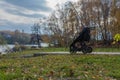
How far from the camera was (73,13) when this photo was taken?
5569 centimetres

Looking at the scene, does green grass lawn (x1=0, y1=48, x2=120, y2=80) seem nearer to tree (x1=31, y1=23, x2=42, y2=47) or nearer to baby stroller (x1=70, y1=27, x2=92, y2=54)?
baby stroller (x1=70, y1=27, x2=92, y2=54)

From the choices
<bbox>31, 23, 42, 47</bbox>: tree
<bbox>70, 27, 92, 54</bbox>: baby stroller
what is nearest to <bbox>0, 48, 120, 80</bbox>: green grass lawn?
<bbox>70, 27, 92, 54</bbox>: baby stroller

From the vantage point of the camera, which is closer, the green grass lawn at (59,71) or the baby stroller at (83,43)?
the green grass lawn at (59,71)

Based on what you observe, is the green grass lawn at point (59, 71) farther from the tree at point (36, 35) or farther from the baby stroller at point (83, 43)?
the tree at point (36, 35)

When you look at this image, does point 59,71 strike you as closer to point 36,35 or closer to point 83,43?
point 83,43

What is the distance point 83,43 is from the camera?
22.9 meters

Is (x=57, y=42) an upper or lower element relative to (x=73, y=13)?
lower

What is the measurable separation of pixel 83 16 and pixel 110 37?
5832mm

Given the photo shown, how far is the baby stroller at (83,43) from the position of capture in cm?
2220

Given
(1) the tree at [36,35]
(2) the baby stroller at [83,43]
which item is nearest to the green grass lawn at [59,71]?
(2) the baby stroller at [83,43]

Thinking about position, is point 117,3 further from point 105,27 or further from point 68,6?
point 68,6

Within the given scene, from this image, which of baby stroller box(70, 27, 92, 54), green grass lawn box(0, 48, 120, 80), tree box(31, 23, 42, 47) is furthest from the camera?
tree box(31, 23, 42, 47)

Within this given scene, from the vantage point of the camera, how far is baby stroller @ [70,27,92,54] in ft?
72.8

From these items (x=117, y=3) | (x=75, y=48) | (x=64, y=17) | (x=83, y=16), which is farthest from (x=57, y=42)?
(x=75, y=48)
